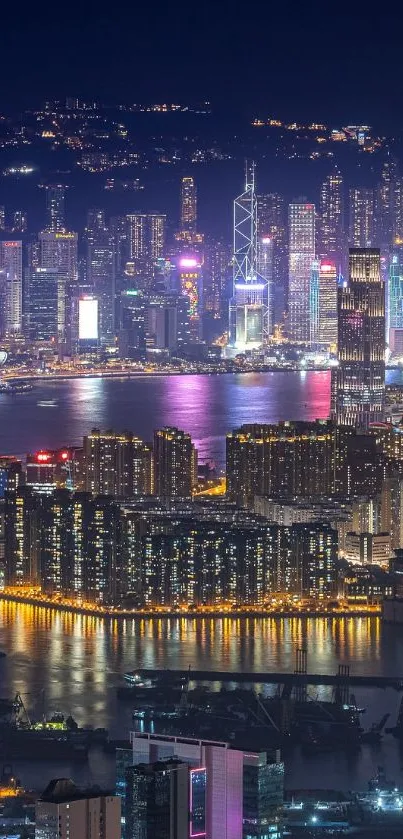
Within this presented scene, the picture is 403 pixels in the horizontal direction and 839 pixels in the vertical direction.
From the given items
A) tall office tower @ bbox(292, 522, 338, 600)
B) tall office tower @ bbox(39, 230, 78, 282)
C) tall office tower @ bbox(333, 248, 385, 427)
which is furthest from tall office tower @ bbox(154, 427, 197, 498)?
tall office tower @ bbox(39, 230, 78, 282)

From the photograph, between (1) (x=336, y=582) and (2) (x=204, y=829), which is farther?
(1) (x=336, y=582)

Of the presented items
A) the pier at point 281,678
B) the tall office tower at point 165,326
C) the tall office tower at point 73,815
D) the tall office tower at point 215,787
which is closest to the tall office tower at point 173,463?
the pier at point 281,678

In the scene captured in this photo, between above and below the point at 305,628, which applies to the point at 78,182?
above

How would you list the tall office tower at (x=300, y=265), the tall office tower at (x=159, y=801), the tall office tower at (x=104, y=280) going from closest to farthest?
the tall office tower at (x=159, y=801), the tall office tower at (x=300, y=265), the tall office tower at (x=104, y=280)

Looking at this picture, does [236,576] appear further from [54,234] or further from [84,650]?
[54,234]

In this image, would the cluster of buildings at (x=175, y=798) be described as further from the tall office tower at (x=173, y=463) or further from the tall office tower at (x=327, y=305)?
the tall office tower at (x=327, y=305)

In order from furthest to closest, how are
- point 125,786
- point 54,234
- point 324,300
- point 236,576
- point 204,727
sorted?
point 54,234, point 324,300, point 236,576, point 204,727, point 125,786

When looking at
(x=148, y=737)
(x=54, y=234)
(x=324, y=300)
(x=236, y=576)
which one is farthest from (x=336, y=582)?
(x=54, y=234)
